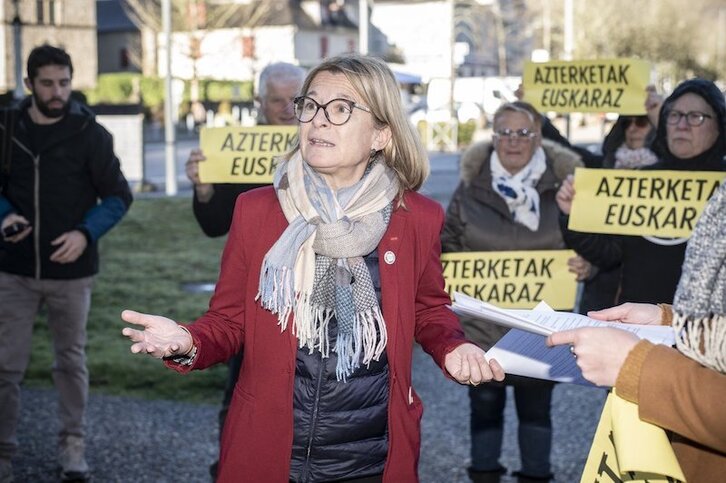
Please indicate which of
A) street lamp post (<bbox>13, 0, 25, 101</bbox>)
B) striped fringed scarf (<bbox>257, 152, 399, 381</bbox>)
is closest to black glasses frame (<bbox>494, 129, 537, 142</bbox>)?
striped fringed scarf (<bbox>257, 152, 399, 381</bbox>)

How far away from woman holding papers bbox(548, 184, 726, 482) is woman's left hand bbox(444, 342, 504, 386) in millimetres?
652

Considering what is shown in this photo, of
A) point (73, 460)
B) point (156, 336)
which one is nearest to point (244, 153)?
point (73, 460)

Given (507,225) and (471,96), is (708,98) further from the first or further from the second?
(471,96)

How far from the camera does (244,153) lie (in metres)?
5.69

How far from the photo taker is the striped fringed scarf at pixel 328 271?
3.34m

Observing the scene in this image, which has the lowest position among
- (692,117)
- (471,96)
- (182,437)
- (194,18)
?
(182,437)

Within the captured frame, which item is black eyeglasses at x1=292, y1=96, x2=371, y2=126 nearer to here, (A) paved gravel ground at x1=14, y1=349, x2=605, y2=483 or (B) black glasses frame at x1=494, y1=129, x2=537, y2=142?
(B) black glasses frame at x1=494, y1=129, x2=537, y2=142

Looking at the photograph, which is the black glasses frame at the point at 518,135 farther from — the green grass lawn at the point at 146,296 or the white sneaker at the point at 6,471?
the green grass lawn at the point at 146,296

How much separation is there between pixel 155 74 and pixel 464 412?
58.8 m

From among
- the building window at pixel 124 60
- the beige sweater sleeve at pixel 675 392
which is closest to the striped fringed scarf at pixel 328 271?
the beige sweater sleeve at pixel 675 392

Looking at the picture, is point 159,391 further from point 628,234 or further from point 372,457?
point 372,457

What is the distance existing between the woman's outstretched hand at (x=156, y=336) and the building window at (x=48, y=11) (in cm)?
6487

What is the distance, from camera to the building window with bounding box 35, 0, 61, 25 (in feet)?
210

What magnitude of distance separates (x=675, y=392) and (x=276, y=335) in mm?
1420
